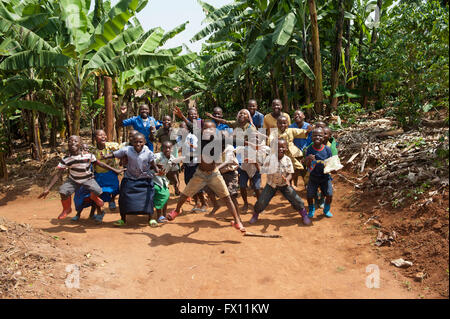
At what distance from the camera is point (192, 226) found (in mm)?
5582

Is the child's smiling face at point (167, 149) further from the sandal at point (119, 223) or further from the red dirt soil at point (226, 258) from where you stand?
the sandal at point (119, 223)

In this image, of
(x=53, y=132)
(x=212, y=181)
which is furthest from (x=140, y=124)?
(x=53, y=132)

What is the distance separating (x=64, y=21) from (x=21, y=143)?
28.6 ft

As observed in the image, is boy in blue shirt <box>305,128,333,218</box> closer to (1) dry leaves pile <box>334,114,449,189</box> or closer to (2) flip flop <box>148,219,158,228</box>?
(1) dry leaves pile <box>334,114,449,189</box>

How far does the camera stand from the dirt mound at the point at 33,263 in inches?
133

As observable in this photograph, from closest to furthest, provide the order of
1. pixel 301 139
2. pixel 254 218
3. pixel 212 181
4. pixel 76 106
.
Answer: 1. pixel 212 181
2. pixel 254 218
3. pixel 301 139
4. pixel 76 106

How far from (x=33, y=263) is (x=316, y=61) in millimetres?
8501

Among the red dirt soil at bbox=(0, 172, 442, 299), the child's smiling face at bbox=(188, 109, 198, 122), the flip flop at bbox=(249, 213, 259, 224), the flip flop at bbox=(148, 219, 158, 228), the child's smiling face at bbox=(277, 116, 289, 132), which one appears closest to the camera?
the red dirt soil at bbox=(0, 172, 442, 299)

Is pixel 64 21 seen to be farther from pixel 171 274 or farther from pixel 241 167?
pixel 171 274

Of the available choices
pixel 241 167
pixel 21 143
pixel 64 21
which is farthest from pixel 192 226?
pixel 21 143

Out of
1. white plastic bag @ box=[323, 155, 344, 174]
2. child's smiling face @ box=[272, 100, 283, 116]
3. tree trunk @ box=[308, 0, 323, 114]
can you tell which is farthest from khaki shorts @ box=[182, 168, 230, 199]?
tree trunk @ box=[308, 0, 323, 114]

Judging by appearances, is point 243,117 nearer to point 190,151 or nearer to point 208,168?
point 190,151

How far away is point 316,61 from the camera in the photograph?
9.60 meters

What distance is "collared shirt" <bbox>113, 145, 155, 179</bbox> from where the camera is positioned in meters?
5.27
